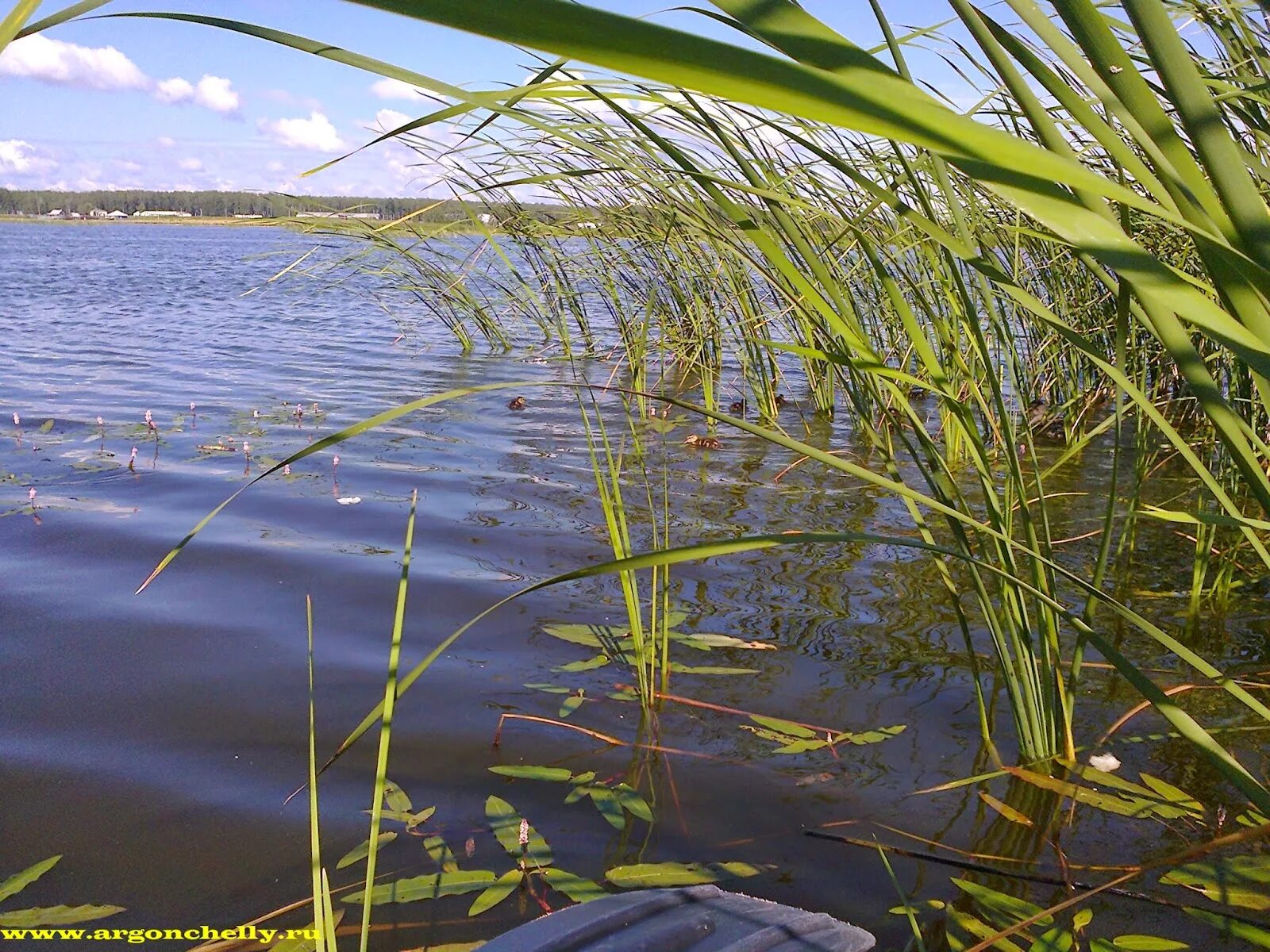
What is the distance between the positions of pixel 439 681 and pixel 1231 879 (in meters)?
1.42

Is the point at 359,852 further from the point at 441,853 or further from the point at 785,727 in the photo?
the point at 785,727

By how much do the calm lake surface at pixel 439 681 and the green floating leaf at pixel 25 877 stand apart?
2 centimetres

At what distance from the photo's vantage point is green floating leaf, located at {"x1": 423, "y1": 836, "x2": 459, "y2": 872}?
1.44m

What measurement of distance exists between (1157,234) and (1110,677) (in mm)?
1400

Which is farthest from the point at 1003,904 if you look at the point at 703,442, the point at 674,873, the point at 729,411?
the point at 729,411

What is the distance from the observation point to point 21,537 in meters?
2.84

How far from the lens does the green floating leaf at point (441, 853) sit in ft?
4.73

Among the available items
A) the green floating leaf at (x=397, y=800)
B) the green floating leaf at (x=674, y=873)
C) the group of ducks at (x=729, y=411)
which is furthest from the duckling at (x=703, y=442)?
the green floating leaf at (x=674, y=873)

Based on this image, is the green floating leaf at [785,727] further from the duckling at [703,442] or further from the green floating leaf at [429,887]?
the duckling at [703,442]

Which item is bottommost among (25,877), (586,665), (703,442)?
(25,877)

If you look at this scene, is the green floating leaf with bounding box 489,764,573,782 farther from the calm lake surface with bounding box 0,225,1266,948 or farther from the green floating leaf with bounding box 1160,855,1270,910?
the green floating leaf with bounding box 1160,855,1270,910

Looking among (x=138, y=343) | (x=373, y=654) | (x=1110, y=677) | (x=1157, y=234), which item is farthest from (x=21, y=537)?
(x=138, y=343)

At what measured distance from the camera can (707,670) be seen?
211 cm

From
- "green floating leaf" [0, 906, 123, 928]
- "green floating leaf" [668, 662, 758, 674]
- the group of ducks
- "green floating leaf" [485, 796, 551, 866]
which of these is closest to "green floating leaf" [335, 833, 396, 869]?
"green floating leaf" [485, 796, 551, 866]
